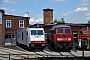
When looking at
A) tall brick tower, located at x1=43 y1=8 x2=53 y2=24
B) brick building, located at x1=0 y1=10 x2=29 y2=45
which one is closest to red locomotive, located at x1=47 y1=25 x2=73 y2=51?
brick building, located at x1=0 y1=10 x2=29 y2=45

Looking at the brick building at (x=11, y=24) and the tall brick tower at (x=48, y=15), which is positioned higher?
the tall brick tower at (x=48, y=15)

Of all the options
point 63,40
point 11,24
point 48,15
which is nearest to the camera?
point 63,40

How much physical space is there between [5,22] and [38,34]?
64.5 ft

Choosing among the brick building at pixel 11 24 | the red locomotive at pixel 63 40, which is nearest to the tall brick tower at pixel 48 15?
the brick building at pixel 11 24

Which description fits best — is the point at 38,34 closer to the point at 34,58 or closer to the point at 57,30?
the point at 57,30

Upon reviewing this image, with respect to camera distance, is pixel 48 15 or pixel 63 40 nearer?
pixel 63 40

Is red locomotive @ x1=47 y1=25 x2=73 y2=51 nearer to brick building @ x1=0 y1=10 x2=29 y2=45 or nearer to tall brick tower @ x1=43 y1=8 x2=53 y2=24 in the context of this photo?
brick building @ x1=0 y1=10 x2=29 y2=45

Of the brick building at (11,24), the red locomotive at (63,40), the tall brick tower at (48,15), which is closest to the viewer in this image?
the red locomotive at (63,40)

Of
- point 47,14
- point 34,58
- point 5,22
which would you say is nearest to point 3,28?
point 5,22

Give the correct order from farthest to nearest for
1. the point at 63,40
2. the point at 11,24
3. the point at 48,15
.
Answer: the point at 48,15 < the point at 11,24 < the point at 63,40

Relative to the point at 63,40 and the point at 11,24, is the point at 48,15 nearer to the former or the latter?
the point at 11,24

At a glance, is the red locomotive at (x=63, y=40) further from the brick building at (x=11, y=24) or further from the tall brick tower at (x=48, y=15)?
the tall brick tower at (x=48, y=15)

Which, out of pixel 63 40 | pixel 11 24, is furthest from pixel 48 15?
pixel 63 40

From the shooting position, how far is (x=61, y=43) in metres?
34.3
